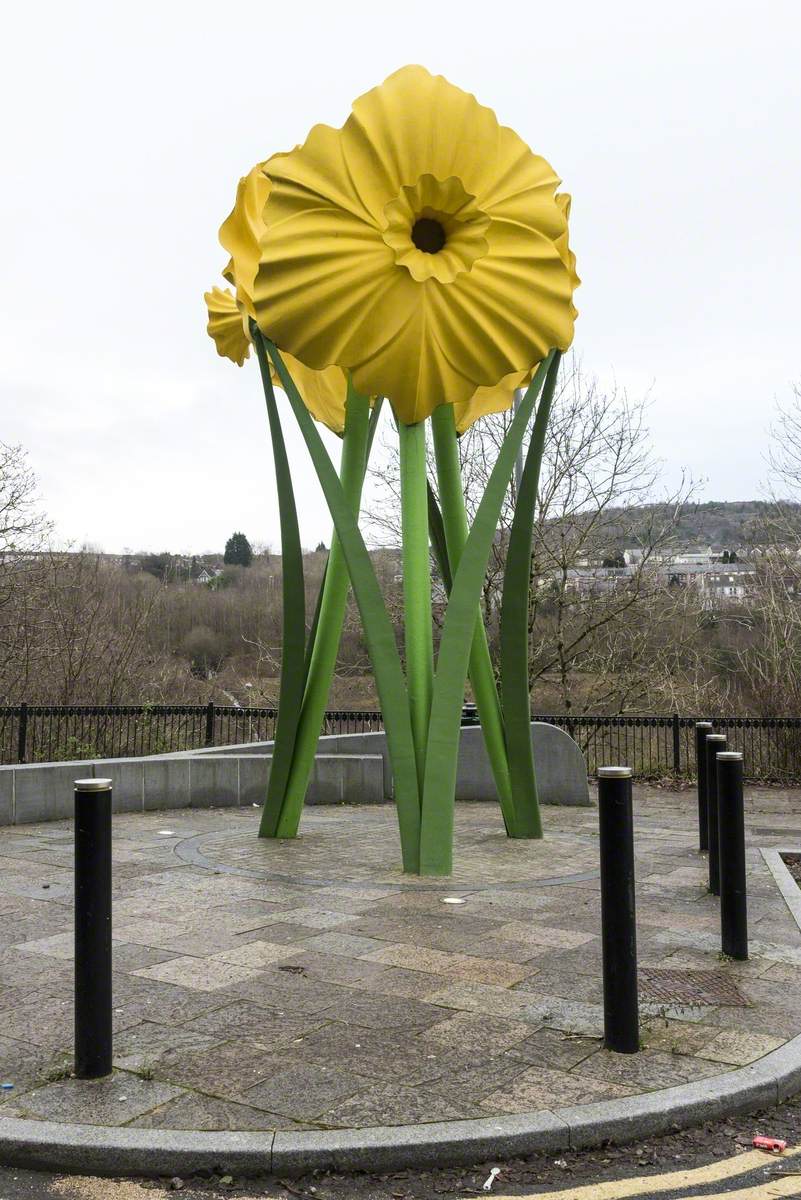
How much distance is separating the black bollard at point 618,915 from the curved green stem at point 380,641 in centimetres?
392

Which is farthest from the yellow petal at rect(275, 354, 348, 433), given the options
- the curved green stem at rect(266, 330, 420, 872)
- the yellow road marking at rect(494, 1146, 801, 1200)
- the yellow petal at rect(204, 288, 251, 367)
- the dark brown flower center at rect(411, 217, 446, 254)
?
the yellow road marking at rect(494, 1146, 801, 1200)

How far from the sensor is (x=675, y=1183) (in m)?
3.38

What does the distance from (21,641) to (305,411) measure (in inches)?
547

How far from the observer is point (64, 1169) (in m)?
3.46

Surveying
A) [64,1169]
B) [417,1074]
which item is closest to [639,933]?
[417,1074]

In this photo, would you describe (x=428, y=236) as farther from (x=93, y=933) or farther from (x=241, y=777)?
(x=241, y=777)

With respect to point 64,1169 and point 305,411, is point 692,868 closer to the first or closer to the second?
point 305,411

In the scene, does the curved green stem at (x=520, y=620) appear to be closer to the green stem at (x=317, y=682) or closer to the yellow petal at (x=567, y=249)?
the yellow petal at (x=567, y=249)

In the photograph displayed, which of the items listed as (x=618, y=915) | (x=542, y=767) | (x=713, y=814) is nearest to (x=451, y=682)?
(x=713, y=814)

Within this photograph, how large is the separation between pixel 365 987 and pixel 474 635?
4.73 meters

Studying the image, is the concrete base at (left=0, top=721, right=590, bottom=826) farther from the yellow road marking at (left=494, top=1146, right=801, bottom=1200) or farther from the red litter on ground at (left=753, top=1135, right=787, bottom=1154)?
the red litter on ground at (left=753, top=1135, right=787, bottom=1154)

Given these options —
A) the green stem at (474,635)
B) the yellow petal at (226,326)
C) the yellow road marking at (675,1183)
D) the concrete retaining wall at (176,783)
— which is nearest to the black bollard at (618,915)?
the yellow road marking at (675,1183)

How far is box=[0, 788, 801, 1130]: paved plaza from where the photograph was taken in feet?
12.8

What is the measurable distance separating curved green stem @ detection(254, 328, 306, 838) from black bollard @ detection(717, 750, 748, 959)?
456 cm
